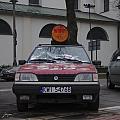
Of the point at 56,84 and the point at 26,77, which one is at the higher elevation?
the point at 26,77

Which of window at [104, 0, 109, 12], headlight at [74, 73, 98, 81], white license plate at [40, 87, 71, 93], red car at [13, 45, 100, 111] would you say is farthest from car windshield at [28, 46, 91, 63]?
window at [104, 0, 109, 12]

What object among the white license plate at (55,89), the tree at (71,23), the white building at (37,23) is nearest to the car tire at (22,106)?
the white license plate at (55,89)

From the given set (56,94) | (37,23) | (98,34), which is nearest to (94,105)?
(56,94)

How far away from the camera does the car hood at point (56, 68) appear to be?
10078 mm

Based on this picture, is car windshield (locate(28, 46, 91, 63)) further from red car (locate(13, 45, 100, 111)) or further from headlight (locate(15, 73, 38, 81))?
headlight (locate(15, 73, 38, 81))

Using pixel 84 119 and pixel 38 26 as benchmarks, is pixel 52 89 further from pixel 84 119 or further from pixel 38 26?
pixel 38 26

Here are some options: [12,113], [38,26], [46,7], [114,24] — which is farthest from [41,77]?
[114,24]

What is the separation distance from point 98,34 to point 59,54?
39.3 m

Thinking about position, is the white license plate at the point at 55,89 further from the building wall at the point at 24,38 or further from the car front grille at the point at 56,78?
the building wall at the point at 24,38

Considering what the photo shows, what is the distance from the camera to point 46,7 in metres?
48.4

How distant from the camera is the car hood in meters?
10.1

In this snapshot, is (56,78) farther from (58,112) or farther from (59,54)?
(59,54)

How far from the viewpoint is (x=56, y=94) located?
987 centimetres

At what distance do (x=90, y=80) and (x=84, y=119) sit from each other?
1.12m
